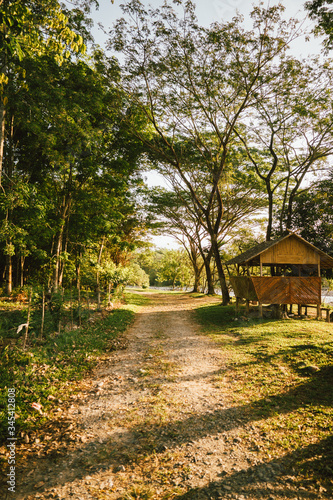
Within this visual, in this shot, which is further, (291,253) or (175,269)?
(175,269)

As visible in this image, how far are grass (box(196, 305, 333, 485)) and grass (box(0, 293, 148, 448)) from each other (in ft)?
10.4

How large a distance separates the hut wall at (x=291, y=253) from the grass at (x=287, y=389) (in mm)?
4354

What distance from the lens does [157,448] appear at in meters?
3.66

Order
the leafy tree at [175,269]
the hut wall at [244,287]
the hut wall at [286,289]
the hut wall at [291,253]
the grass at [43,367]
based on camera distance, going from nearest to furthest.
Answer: the grass at [43,367]
the hut wall at [286,289]
the hut wall at [244,287]
the hut wall at [291,253]
the leafy tree at [175,269]

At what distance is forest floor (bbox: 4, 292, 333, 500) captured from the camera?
116 inches

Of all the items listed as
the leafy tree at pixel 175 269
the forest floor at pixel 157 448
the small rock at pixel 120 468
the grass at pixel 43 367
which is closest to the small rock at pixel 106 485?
the forest floor at pixel 157 448

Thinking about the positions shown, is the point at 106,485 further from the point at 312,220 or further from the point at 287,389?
the point at 312,220

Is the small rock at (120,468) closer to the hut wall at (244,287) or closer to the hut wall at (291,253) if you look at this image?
the hut wall at (244,287)

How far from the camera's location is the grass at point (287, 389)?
359cm

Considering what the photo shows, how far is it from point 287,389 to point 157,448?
3003 millimetres

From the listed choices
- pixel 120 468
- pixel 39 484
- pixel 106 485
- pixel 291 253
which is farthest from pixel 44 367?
pixel 291 253

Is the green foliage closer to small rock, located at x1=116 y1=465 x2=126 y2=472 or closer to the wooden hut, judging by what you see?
small rock, located at x1=116 y1=465 x2=126 y2=472

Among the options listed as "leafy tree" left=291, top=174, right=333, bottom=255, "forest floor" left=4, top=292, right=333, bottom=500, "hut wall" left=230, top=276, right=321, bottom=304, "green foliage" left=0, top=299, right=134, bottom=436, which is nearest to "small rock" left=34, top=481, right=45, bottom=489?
"forest floor" left=4, top=292, right=333, bottom=500

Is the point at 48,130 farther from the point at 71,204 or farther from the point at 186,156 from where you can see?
the point at 186,156
